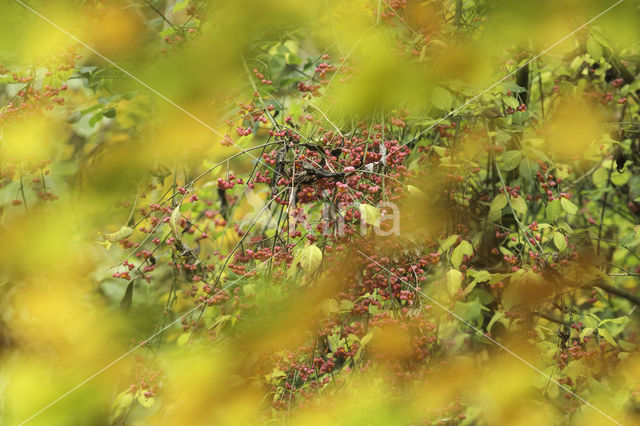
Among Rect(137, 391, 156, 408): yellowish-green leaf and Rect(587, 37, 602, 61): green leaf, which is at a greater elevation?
Rect(587, 37, 602, 61): green leaf

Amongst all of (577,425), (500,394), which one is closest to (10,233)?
(500,394)

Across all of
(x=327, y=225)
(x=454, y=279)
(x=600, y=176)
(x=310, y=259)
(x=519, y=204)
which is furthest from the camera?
(x=600, y=176)

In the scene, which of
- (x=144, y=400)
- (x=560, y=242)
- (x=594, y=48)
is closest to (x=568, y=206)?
(x=560, y=242)

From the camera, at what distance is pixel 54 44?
4.30 feet

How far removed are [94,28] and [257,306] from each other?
0.69m

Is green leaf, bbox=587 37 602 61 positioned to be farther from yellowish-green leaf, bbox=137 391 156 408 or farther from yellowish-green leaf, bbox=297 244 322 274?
yellowish-green leaf, bbox=137 391 156 408

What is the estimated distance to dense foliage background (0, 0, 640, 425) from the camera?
1.13 meters

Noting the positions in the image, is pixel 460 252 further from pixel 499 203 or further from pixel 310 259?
pixel 310 259

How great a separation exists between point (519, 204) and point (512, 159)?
0.27 feet

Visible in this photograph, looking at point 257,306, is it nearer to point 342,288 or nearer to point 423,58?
point 342,288

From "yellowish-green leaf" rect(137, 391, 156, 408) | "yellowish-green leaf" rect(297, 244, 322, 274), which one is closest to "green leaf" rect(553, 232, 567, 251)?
"yellowish-green leaf" rect(297, 244, 322, 274)

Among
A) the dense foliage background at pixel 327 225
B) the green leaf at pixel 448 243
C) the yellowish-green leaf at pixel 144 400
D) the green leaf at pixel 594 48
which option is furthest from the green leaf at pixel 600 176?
the yellowish-green leaf at pixel 144 400

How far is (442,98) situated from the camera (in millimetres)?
1140

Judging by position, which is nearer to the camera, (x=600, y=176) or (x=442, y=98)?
(x=442, y=98)
